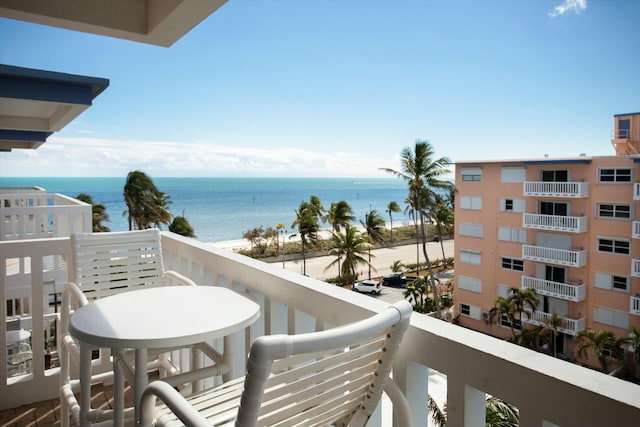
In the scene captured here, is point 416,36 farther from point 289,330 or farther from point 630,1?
point 289,330

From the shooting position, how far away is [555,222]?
18.8 m

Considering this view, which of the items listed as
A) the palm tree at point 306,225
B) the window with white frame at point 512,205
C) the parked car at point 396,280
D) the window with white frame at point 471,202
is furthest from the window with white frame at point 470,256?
the palm tree at point 306,225

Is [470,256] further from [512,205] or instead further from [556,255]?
[556,255]

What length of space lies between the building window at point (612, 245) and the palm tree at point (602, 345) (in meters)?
3.46

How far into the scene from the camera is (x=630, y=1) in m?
46.5

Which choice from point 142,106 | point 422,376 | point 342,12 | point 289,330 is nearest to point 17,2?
point 289,330

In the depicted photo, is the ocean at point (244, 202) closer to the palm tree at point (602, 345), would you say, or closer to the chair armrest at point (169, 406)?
the palm tree at point (602, 345)

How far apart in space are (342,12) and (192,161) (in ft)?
98.0

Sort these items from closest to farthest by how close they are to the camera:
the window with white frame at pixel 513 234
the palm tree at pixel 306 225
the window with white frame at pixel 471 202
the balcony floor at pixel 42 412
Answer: the balcony floor at pixel 42 412 < the window with white frame at pixel 513 234 < the window with white frame at pixel 471 202 < the palm tree at pixel 306 225

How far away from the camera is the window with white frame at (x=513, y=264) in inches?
805

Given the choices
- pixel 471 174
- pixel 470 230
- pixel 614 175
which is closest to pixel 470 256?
pixel 470 230

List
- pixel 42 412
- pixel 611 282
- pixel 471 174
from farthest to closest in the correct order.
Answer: pixel 471 174, pixel 611 282, pixel 42 412

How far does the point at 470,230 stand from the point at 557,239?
4062 mm

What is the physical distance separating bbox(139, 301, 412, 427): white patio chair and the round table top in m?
0.16
